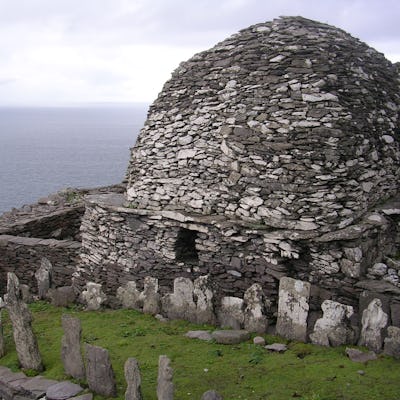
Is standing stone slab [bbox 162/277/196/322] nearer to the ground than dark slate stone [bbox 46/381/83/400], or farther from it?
farther from it

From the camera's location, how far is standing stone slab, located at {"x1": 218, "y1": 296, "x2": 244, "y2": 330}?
838cm

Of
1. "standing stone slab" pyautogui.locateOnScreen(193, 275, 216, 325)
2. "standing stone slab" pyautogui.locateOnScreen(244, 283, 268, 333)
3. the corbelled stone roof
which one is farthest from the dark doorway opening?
"standing stone slab" pyautogui.locateOnScreen(244, 283, 268, 333)

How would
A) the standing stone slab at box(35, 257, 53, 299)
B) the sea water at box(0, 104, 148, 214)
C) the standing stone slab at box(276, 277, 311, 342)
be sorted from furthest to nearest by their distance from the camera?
the sea water at box(0, 104, 148, 214) → the standing stone slab at box(35, 257, 53, 299) → the standing stone slab at box(276, 277, 311, 342)

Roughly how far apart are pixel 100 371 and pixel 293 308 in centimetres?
304

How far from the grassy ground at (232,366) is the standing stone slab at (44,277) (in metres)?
2.28

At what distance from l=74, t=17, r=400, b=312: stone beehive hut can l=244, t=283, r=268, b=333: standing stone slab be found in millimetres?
732

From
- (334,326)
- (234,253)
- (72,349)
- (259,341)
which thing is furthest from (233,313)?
(72,349)

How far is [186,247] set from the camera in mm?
10234

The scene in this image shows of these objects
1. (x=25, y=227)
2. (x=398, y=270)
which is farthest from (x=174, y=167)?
(x=25, y=227)

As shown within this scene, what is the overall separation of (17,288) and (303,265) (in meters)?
4.78

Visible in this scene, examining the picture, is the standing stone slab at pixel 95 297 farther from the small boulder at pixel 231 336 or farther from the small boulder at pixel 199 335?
the small boulder at pixel 231 336

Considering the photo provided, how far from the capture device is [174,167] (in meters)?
10.2

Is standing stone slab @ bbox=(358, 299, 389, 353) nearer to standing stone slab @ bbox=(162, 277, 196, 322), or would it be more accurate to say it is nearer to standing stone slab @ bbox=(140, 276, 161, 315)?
standing stone slab @ bbox=(162, 277, 196, 322)

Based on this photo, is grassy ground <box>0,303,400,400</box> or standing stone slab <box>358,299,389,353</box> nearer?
grassy ground <box>0,303,400,400</box>
